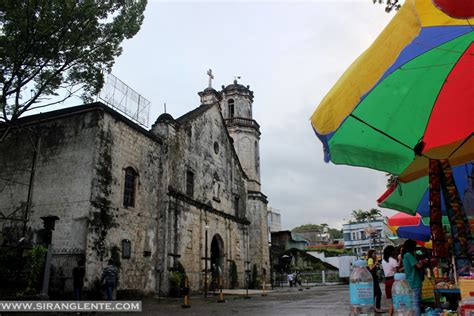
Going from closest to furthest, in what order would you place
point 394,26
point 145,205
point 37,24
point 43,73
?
1. point 394,26
2. point 37,24
3. point 43,73
4. point 145,205

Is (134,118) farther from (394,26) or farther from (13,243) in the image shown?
(394,26)

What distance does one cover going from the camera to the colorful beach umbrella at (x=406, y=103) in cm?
391

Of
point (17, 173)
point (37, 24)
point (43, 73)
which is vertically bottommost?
point (17, 173)

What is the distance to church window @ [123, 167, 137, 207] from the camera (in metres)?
16.8

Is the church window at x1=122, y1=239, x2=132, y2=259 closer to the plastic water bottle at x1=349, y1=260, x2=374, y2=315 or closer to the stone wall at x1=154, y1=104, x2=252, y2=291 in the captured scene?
the stone wall at x1=154, y1=104, x2=252, y2=291

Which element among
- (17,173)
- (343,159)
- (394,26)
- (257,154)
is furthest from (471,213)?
(257,154)

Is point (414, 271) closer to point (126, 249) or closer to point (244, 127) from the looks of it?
point (126, 249)

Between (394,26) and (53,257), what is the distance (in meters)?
14.1

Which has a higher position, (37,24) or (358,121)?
(37,24)

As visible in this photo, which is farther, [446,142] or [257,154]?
[257,154]

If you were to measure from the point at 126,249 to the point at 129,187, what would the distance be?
2.73 metres

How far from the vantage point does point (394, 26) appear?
11.7 feet

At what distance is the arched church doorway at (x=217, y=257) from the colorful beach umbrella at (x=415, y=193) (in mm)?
15852

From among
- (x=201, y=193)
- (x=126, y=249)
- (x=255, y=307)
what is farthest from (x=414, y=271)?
(x=201, y=193)
